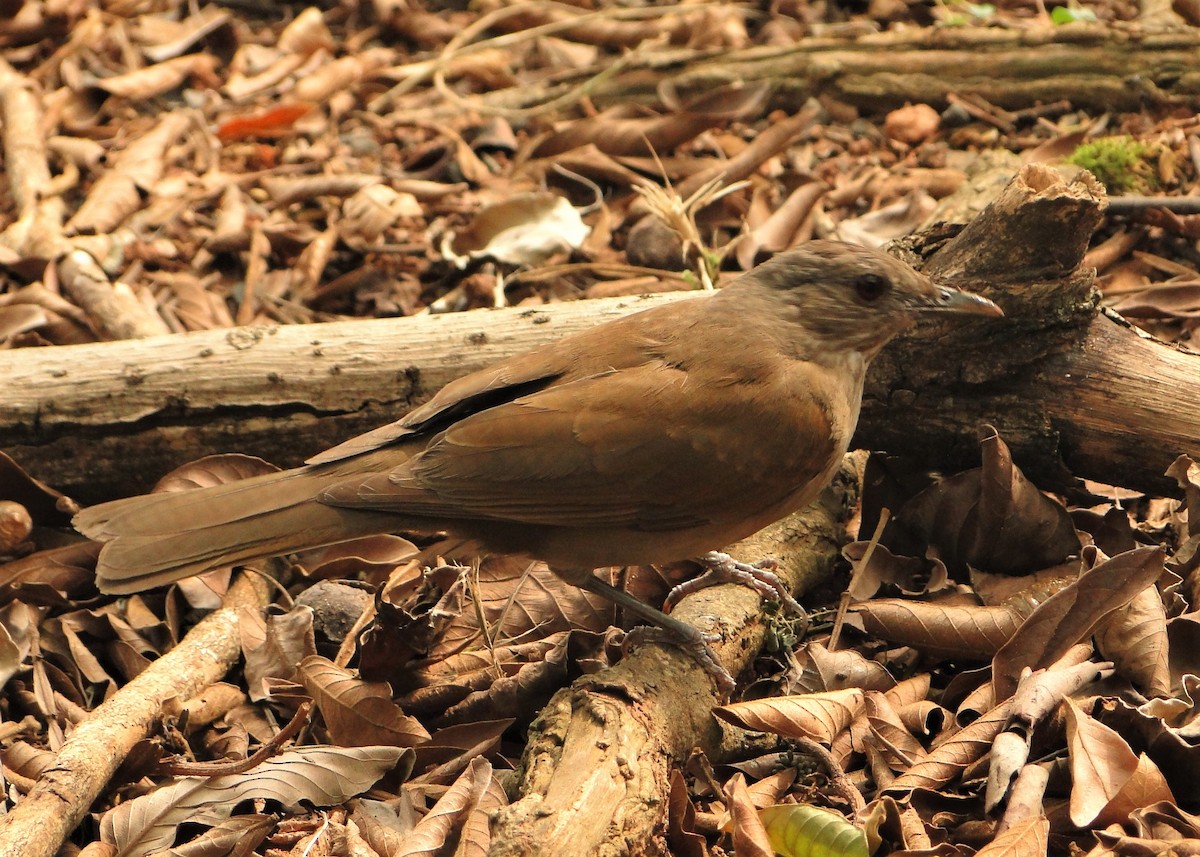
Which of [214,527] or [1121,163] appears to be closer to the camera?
[214,527]

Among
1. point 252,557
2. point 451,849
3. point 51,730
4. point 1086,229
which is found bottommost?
point 51,730

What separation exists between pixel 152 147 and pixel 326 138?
0.90m

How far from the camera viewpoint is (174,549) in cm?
352

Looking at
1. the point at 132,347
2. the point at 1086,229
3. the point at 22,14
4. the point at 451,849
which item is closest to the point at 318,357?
the point at 132,347

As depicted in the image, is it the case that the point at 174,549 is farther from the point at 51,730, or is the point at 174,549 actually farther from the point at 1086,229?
the point at 1086,229

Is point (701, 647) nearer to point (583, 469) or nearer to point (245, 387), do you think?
point (583, 469)

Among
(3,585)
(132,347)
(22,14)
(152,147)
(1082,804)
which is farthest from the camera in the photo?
(22,14)

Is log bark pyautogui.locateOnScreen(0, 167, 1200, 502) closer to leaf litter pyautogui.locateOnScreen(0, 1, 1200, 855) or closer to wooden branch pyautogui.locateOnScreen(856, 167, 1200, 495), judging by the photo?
wooden branch pyautogui.locateOnScreen(856, 167, 1200, 495)

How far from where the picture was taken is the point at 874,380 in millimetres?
4164

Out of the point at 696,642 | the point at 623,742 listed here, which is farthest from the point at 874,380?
the point at 623,742

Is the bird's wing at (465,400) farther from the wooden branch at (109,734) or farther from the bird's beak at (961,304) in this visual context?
the bird's beak at (961,304)

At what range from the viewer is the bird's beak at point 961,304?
3.72 m

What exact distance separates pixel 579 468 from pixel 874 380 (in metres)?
1.16

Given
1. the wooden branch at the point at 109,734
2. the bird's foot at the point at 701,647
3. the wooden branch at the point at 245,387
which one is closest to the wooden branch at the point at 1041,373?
the wooden branch at the point at 245,387
